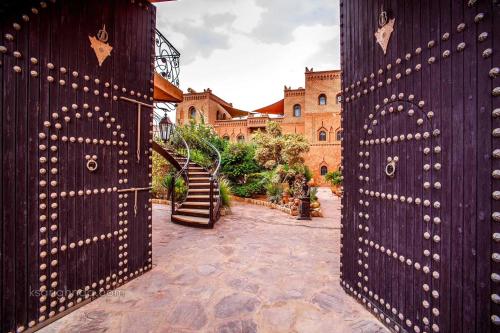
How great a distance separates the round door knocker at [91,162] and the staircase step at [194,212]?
4.06m

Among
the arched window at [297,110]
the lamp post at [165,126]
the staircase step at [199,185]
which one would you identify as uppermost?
the arched window at [297,110]

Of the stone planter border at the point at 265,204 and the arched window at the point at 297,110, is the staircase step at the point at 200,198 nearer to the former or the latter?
the stone planter border at the point at 265,204

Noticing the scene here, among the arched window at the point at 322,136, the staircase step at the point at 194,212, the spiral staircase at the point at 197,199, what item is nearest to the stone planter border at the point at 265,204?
the spiral staircase at the point at 197,199

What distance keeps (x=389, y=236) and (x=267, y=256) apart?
225cm

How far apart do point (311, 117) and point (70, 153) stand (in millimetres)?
22001

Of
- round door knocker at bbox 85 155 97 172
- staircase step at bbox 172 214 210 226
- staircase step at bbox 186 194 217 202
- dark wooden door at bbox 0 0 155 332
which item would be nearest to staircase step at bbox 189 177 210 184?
staircase step at bbox 186 194 217 202

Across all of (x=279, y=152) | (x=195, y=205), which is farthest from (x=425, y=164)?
(x=279, y=152)

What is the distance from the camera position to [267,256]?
3873mm

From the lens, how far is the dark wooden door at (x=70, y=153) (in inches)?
75.4

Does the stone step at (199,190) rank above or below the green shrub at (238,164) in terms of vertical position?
below

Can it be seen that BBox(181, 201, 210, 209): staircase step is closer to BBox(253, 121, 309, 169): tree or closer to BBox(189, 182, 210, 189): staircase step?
BBox(189, 182, 210, 189): staircase step

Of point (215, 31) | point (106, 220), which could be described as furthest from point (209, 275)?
point (215, 31)

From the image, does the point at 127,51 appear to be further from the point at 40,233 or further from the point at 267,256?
the point at 267,256

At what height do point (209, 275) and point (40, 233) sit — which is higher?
point (40, 233)
